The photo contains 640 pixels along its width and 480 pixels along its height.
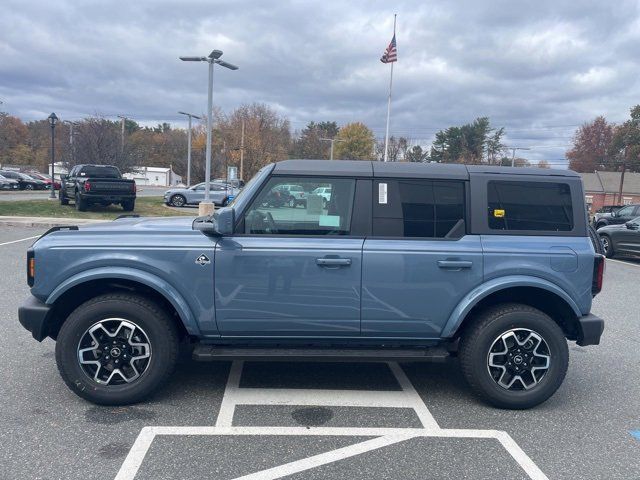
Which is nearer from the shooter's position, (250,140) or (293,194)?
(293,194)

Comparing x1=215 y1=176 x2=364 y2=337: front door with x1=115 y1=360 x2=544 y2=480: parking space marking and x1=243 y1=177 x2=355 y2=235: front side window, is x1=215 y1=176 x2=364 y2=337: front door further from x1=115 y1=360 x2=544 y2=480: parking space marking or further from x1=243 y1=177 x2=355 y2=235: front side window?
x1=115 y1=360 x2=544 y2=480: parking space marking

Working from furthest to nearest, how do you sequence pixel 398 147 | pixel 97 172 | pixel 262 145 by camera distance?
pixel 398 147 → pixel 262 145 → pixel 97 172

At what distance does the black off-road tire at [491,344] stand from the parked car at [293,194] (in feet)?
5.46

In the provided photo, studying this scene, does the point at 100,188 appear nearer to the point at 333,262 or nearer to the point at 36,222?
the point at 36,222

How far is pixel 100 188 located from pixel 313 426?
59.6 ft

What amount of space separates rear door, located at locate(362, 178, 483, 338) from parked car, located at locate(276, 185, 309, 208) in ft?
1.81

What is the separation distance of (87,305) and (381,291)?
219 centimetres

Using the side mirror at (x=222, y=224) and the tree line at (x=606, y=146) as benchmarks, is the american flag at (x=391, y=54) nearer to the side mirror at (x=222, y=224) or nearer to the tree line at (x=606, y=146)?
the side mirror at (x=222, y=224)

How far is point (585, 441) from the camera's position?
3.63m

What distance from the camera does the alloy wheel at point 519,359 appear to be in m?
4.04

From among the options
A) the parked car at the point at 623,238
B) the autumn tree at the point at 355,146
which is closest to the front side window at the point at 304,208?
the parked car at the point at 623,238

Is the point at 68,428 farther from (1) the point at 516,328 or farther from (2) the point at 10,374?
(1) the point at 516,328

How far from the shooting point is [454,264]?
155 inches

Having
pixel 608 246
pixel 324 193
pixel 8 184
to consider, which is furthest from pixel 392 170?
pixel 8 184
